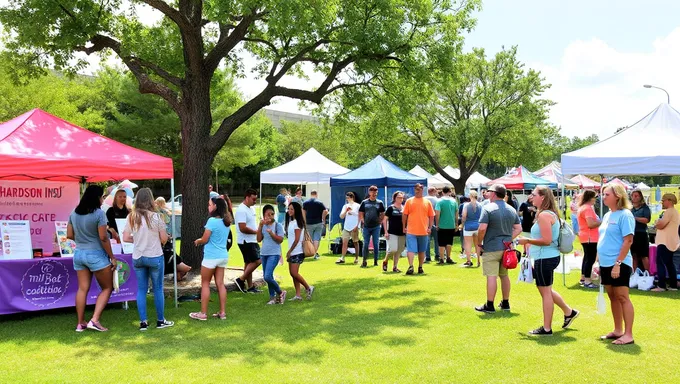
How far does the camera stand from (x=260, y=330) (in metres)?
6.32

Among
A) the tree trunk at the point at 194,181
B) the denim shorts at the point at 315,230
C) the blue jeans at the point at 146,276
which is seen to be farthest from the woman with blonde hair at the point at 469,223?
the blue jeans at the point at 146,276

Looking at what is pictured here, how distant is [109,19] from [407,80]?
19.8 ft

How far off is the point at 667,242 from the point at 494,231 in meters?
3.65

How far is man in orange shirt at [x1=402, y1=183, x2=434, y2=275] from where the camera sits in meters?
10.4

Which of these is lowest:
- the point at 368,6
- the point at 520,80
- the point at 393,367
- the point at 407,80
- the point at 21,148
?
the point at 393,367

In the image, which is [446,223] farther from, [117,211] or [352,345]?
[117,211]

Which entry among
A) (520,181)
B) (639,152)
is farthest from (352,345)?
(520,181)

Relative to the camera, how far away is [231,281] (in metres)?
9.24

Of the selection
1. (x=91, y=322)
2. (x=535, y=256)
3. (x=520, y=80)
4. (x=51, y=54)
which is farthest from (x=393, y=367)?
(x=520, y=80)

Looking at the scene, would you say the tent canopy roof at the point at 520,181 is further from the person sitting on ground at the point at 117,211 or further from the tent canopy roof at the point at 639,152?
the person sitting on ground at the point at 117,211

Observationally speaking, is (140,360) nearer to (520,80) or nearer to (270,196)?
(520,80)

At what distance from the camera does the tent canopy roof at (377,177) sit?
14406 mm

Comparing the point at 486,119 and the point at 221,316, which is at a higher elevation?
the point at 486,119

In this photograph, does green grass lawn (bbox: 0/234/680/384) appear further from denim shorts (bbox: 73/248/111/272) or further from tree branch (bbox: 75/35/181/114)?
tree branch (bbox: 75/35/181/114)
